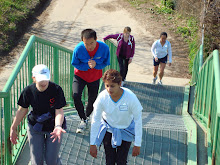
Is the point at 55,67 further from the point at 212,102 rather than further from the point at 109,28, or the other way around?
the point at 109,28

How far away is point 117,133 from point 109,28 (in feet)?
35.4

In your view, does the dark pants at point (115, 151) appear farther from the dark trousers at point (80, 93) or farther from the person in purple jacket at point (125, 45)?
the person in purple jacket at point (125, 45)

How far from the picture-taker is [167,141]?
16.9 ft

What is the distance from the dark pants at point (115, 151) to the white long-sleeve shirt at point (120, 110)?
0.61 ft

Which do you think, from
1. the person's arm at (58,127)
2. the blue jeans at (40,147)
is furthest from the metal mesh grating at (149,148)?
the person's arm at (58,127)

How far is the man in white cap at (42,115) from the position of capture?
393cm

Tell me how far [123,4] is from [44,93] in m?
13.0

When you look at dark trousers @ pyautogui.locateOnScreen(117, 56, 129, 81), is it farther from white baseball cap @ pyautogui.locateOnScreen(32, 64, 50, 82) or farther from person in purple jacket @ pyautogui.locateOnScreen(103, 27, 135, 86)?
white baseball cap @ pyautogui.locateOnScreen(32, 64, 50, 82)

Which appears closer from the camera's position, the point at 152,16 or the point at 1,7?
the point at 1,7

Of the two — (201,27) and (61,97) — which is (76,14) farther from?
(61,97)

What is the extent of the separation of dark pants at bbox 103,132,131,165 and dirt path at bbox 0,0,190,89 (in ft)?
23.1

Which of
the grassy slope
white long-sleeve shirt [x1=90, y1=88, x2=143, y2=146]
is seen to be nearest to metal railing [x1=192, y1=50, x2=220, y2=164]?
white long-sleeve shirt [x1=90, y1=88, x2=143, y2=146]

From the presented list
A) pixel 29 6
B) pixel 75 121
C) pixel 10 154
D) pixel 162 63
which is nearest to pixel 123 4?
pixel 29 6

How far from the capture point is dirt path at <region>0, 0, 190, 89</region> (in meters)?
12.0
